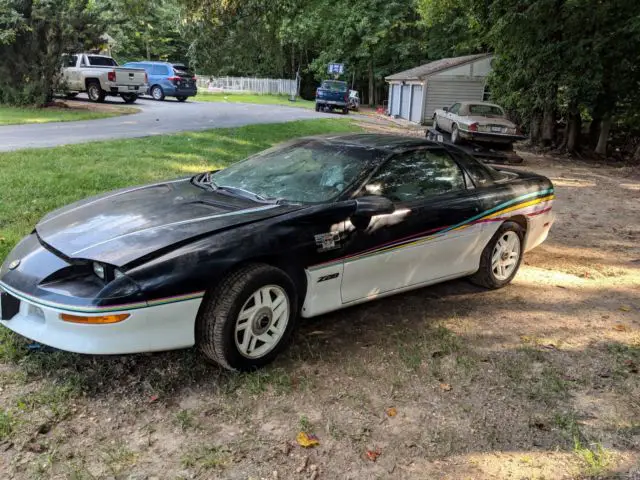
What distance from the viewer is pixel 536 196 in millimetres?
5301

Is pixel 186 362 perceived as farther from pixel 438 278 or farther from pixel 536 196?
pixel 536 196

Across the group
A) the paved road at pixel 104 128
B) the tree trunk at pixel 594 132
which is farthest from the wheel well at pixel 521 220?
the tree trunk at pixel 594 132

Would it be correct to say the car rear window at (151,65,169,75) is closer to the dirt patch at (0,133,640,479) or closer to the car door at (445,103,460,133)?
the car door at (445,103,460,133)

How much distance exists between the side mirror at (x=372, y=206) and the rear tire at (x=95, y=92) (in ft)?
71.2

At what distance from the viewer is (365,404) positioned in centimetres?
317

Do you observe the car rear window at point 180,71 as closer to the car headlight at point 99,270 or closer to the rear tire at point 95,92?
the rear tire at point 95,92

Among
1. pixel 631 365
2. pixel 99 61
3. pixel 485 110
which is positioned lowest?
pixel 631 365

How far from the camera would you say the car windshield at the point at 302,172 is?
12.9 feet

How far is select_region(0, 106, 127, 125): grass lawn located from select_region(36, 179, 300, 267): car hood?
12.8 m

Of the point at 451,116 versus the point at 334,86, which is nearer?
the point at 451,116

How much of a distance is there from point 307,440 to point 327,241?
129 centimetres

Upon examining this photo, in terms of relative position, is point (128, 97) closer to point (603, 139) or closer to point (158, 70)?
point (158, 70)

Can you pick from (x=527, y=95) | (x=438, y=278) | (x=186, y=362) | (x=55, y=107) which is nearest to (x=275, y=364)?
(x=186, y=362)

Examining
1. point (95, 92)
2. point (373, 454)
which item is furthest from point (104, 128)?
point (373, 454)
